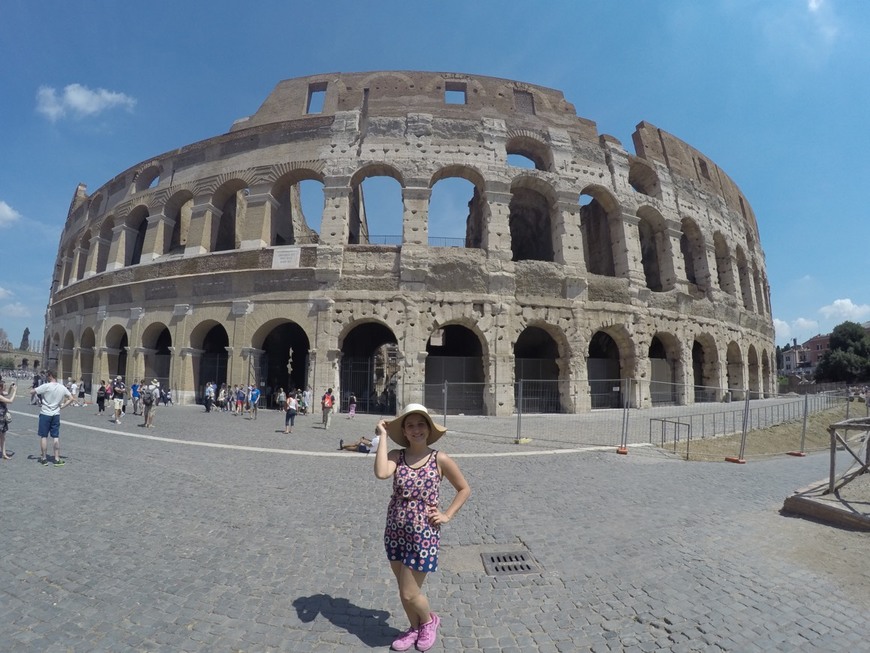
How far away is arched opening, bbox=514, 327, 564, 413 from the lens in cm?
1572

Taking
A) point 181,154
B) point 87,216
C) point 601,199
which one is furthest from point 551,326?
point 87,216

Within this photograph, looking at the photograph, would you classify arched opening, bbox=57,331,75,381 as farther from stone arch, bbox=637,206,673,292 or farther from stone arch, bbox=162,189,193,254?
stone arch, bbox=637,206,673,292

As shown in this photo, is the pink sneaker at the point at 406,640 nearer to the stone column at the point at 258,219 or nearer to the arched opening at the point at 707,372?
the stone column at the point at 258,219

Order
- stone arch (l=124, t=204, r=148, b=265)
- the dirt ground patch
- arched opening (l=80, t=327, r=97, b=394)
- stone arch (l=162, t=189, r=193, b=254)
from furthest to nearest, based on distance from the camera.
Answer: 1. arched opening (l=80, t=327, r=97, b=394)
2. stone arch (l=124, t=204, r=148, b=265)
3. stone arch (l=162, t=189, r=193, b=254)
4. the dirt ground patch

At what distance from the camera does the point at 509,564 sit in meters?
3.43

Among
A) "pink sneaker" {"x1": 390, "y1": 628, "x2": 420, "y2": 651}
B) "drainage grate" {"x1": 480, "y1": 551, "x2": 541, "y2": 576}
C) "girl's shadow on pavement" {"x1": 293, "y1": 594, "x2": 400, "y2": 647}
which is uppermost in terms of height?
"pink sneaker" {"x1": 390, "y1": 628, "x2": 420, "y2": 651}

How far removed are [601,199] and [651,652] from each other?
61.1ft

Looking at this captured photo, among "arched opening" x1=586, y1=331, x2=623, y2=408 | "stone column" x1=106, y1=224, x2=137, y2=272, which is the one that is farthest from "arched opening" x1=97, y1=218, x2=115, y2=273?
"arched opening" x1=586, y1=331, x2=623, y2=408

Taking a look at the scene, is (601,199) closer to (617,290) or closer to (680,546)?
(617,290)

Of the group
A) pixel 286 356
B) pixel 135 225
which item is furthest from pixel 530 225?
pixel 135 225

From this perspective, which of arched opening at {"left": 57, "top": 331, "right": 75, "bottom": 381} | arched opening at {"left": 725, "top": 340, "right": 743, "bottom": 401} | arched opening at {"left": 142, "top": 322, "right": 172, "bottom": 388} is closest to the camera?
arched opening at {"left": 142, "top": 322, "right": 172, "bottom": 388}

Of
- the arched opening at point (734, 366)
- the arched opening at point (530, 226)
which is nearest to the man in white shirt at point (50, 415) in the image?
the arched opening at point (530, 226)

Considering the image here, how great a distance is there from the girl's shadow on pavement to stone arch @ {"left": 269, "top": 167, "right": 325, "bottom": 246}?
16.1m

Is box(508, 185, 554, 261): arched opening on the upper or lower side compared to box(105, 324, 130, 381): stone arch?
upper
